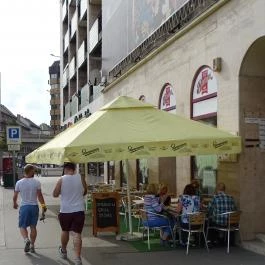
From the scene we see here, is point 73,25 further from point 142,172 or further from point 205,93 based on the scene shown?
point 205,93

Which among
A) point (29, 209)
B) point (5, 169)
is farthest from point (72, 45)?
point (29, 209)

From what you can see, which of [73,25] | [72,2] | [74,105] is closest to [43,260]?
[74,105]

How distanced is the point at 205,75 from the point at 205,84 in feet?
0.68

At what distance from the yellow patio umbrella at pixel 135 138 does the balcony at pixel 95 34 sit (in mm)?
20821

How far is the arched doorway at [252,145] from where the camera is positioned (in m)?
11.0

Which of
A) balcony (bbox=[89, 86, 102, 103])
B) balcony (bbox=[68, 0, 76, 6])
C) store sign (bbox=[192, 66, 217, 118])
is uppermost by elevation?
balcony (bbox=[68, 0, 76, 6])

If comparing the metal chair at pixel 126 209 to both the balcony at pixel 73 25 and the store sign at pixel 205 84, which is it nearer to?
the store sign at pixel 205 84

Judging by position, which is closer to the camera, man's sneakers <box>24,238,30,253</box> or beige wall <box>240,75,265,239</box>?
man's sneakers <box>24,238,30,253</box>

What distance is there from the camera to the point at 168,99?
54.3ft

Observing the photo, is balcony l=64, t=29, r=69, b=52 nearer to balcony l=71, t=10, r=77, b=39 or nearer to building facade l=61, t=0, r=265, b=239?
balcony l=71, t=10, r=77, b=39

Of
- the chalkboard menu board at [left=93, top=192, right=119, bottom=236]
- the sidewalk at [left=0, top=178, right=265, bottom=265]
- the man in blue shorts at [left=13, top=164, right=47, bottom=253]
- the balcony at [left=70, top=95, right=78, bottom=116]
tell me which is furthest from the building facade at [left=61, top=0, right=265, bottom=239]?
the balcony at [left=70, top=95, right=78, bottom=116]

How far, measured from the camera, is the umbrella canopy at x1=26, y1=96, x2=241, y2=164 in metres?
9.10

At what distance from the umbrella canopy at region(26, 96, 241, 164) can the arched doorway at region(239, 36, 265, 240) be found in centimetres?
A: 94

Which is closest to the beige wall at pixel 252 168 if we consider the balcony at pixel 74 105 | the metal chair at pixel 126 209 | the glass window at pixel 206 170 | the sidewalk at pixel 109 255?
the sidewalk at pixel 109 255
